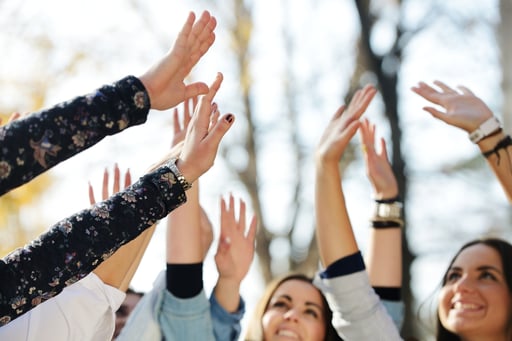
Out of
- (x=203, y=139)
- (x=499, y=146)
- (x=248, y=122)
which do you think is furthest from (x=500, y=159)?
(x=248, y=122)

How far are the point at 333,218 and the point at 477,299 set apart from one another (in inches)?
22.3

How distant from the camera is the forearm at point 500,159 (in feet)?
9.26

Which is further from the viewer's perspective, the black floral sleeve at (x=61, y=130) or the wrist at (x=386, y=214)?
the wrist at (x=386, y=214)

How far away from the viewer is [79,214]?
5.51ft

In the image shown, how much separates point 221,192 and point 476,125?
198 inches

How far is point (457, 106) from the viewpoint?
Result: 2.92 meters

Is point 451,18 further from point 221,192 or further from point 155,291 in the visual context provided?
point 155,291

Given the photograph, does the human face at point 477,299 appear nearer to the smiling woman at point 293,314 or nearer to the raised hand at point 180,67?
the smiling woman at point 293,314

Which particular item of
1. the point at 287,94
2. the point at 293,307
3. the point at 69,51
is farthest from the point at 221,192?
the point at 293,307

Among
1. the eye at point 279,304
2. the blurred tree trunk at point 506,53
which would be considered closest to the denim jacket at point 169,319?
the eye at point 279,304

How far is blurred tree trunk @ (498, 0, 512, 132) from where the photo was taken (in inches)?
235

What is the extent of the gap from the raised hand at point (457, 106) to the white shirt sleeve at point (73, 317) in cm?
133

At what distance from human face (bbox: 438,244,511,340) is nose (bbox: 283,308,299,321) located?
1.61 feet

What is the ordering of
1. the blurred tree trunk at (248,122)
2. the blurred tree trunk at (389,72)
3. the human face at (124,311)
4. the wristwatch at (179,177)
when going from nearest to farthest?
the wristwatch at (179,177), the human face at (124,311), the blurred tree trunk at (389,72), the blurred tree trunk at (248,122)
